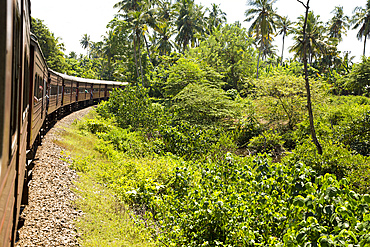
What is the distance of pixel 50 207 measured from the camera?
21.0ft

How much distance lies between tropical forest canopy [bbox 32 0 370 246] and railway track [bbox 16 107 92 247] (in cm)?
111

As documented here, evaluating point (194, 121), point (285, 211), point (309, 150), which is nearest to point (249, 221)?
point (285, 211)

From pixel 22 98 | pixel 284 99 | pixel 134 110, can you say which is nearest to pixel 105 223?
pixel 22 98

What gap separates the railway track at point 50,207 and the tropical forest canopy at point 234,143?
111 centimetres

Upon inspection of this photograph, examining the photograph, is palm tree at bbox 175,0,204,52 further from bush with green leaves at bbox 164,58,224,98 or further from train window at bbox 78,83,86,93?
train window at bbox 78,83,86,93

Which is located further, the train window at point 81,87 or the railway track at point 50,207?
the train window at point 81,87

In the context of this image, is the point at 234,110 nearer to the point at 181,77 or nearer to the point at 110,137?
the point at 181,77

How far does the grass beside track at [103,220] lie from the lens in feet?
19.7

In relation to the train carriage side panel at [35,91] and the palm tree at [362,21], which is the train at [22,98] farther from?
the palm tree at [362,21]

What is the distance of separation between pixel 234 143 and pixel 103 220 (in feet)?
39.1

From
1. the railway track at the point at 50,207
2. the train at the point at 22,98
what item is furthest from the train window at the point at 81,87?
the railway track at the point at 50,207

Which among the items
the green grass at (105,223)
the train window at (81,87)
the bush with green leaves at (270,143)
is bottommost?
the green grass at (105,223)

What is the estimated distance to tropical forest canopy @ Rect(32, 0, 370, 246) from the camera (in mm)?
4914

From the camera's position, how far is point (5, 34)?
1.37 m
